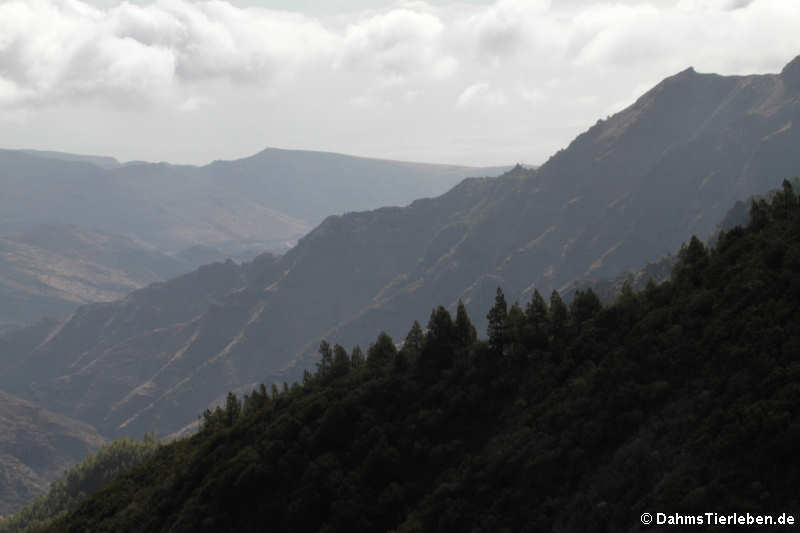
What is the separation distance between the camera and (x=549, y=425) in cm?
6750

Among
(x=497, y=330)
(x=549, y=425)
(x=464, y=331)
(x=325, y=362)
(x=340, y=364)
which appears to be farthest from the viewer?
(x=325, y=362)

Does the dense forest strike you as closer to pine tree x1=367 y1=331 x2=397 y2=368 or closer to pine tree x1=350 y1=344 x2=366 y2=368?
pine tree x1=367 y1=331 x2=397 y2=368

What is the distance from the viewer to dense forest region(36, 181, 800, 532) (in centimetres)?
5072

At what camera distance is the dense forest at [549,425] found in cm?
5072

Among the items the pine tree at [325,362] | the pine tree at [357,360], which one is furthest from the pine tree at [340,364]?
the pine tree at [325,362]

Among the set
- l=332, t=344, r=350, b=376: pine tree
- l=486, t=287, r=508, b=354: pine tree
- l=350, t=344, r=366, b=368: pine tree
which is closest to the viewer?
l=486, t=287, r=508, b=354: pine tree

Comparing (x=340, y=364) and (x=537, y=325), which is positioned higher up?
(x=537, y=325)

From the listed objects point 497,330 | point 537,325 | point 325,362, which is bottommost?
point 325,362

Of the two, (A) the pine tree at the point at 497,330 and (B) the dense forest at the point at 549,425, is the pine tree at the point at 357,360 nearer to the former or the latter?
(B) the dense forest at the point at 549,425

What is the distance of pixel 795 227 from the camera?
265ft

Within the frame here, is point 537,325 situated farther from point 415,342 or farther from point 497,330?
point 415,342

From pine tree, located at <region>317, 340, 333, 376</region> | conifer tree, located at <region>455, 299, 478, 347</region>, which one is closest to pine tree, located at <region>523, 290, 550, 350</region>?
conifer tree, located at <region>455, 299, 478, 347</region>

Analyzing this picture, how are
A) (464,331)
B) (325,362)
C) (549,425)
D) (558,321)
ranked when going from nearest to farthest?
(549,425), (558,321), (464,331), (325,362)

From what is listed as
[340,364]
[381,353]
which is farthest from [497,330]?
[340,364]
